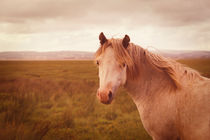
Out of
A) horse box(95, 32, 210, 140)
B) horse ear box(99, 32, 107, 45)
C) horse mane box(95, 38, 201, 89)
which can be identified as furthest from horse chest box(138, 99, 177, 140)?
horse ear box(99, 32, 107, 45)

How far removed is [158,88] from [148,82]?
0.23 metres

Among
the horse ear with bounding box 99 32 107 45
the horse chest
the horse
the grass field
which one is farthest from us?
the grass field

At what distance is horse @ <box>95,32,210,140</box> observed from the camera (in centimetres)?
213

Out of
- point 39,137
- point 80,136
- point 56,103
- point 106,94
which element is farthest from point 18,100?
point 106,94

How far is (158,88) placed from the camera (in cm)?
267

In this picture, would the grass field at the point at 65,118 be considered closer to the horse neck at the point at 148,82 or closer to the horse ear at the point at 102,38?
the horse neck at the point at 148,82

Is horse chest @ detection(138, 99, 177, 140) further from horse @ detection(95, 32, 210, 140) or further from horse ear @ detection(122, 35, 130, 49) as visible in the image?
horse ear @ detection(122, 35, 130, 49)

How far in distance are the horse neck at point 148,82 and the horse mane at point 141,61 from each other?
0.24 feet

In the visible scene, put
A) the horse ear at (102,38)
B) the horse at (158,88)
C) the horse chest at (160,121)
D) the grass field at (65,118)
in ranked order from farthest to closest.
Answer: the grass field at (65,118), the horse ear at (102,38), the horse chest at (160,121), the horse at (158,88)

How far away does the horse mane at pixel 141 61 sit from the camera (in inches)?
95.3

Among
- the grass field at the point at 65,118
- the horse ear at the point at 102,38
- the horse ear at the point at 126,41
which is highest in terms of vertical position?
the horse ear at the point at 102,38

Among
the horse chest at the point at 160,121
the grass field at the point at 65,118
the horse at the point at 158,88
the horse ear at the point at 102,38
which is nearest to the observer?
the horse at the point at 158,88

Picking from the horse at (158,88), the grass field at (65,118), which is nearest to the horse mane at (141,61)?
the horse at (158,88)

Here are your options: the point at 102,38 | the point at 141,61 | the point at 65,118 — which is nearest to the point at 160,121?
the point at 141,61
